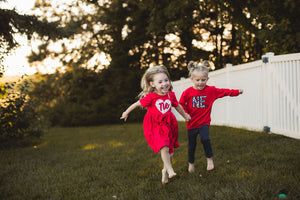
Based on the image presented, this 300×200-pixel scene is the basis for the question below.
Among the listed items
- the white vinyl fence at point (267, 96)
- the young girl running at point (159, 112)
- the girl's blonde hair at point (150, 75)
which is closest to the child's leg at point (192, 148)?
the young girl running at point (159, 112)

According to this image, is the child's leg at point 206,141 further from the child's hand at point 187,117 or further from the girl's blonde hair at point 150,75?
the girl's blonde hair at point 150,75

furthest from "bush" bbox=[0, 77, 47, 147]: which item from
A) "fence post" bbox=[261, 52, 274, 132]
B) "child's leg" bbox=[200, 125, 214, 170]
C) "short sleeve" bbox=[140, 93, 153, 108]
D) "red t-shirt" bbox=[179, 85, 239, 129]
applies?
"fence post" bbox=[261, 52, 274, 132]

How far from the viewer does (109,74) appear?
54.6 feet

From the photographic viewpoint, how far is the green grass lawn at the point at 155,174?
303 centimetres

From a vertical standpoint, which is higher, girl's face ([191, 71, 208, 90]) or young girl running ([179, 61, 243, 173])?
girl's face ([191, 71, 208, 90])

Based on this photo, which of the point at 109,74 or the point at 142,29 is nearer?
the point at 109,74

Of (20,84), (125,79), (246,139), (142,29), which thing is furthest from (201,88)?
(142,29)

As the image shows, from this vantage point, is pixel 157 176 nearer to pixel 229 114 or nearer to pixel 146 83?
pixel 146 83

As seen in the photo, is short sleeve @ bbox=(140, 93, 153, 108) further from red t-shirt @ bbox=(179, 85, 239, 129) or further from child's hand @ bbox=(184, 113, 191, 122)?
red t-shirt @ bbox=(179, 85, 239, 129)

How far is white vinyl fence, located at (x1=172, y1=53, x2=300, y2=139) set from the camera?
5781 mm

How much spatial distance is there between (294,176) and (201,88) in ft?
5.19

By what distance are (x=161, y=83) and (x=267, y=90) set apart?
410cm

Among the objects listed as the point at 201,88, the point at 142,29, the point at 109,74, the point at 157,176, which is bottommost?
the point at 157,176

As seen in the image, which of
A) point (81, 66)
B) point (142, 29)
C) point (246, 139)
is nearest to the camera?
point (246, 139)
